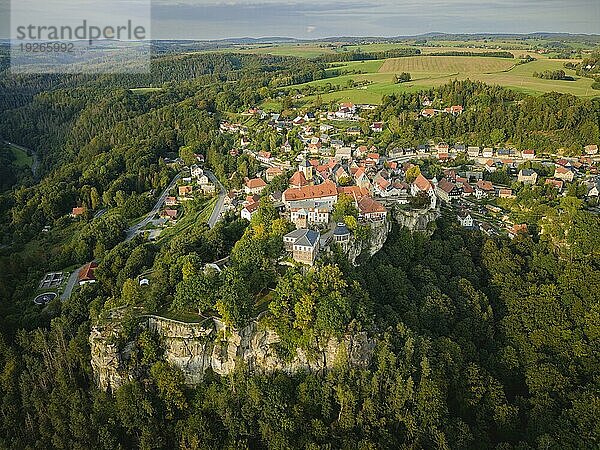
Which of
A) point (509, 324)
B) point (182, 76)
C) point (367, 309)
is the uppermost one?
point (182, 76)

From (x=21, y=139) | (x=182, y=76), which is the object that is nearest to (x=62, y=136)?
(x=21, y=139)

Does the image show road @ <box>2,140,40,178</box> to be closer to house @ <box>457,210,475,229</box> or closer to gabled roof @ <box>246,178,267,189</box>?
gabled roof @ <box>246,178,267,189</box>

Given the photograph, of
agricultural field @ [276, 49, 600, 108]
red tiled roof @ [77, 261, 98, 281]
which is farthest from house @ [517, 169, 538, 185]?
red tiled roof @ [77, 261, 98, 281]

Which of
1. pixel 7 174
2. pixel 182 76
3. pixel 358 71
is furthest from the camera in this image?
pixel 182 76

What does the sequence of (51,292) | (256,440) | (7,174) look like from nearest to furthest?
(256,440)
(51,292)
(7,174)

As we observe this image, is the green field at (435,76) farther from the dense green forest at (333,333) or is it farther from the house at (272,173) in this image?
the dense green forest at (333,333)

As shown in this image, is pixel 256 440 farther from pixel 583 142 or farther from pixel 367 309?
pixel 583 142

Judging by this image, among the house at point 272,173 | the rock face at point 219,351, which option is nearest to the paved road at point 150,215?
the house at point 272,173
